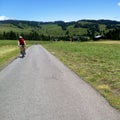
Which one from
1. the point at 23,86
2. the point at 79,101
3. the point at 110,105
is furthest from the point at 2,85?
the point at 110,105

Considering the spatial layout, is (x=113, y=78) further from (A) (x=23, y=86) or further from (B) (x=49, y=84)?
(A) (x=23, y=86)

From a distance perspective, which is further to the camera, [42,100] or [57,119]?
[42,100]

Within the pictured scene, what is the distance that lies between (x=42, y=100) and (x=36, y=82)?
14.7ft

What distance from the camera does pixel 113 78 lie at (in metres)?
16.1

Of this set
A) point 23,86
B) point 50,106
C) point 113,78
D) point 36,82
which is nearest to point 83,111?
point 50,106

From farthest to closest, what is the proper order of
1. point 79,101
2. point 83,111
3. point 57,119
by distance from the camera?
point 79,101, point 83,111, point 57,119

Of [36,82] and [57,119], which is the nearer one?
[57,119]

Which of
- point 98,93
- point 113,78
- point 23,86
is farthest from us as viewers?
point 113,78

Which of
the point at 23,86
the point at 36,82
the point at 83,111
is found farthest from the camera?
the point at 36,82

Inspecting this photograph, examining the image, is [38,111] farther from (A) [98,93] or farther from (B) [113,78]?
(B) [113,78]

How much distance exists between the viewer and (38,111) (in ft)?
28.5

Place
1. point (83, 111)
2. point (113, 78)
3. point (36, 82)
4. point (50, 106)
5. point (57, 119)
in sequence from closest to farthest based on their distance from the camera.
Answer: point (57, 119), point (83, 111), point (50, 106), point (36, 82), point (113, 78)

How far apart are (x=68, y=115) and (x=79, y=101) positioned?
1824 millimetres

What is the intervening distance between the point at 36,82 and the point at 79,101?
16.4ft
